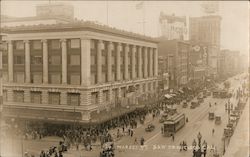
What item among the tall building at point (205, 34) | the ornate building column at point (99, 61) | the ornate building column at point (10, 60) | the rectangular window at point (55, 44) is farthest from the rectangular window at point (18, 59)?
the tall building at point (205, 34)

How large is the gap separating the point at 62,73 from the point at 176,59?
56030mm

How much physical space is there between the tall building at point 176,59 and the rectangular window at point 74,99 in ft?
162

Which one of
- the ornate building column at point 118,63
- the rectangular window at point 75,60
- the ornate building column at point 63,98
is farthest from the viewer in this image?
the ornate building column at point 118,63

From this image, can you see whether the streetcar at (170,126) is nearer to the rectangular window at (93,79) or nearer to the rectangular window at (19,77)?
the rectangular window at (93,79)

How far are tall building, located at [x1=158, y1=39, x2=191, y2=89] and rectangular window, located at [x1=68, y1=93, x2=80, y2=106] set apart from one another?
49411mm

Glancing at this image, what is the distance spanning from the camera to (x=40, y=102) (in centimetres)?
5644

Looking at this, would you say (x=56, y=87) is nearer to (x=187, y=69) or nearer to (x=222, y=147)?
(x=222, y=147)

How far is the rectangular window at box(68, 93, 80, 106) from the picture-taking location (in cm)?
5352

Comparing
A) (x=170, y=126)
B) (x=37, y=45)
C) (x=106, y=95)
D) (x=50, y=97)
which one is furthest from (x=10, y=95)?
(x=170, y=126)

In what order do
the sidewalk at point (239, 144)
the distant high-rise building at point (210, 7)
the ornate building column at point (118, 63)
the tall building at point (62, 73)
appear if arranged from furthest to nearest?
the ornate building column at point (118, 63)
the tall building at point (62, 73)
the sidewalk at point (239, 144)
the distant high-rise building at point (210, 7)

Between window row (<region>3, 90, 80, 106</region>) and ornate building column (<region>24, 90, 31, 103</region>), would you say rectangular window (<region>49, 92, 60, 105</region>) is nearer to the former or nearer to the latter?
window row (<region>3, 90, 80, 106</region>)

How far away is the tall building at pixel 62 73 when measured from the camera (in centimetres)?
5328

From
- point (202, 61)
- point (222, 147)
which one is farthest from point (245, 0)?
point (202, 61)

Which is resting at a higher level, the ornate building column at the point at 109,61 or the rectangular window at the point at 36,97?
the ornate building column at the point at 109,61
